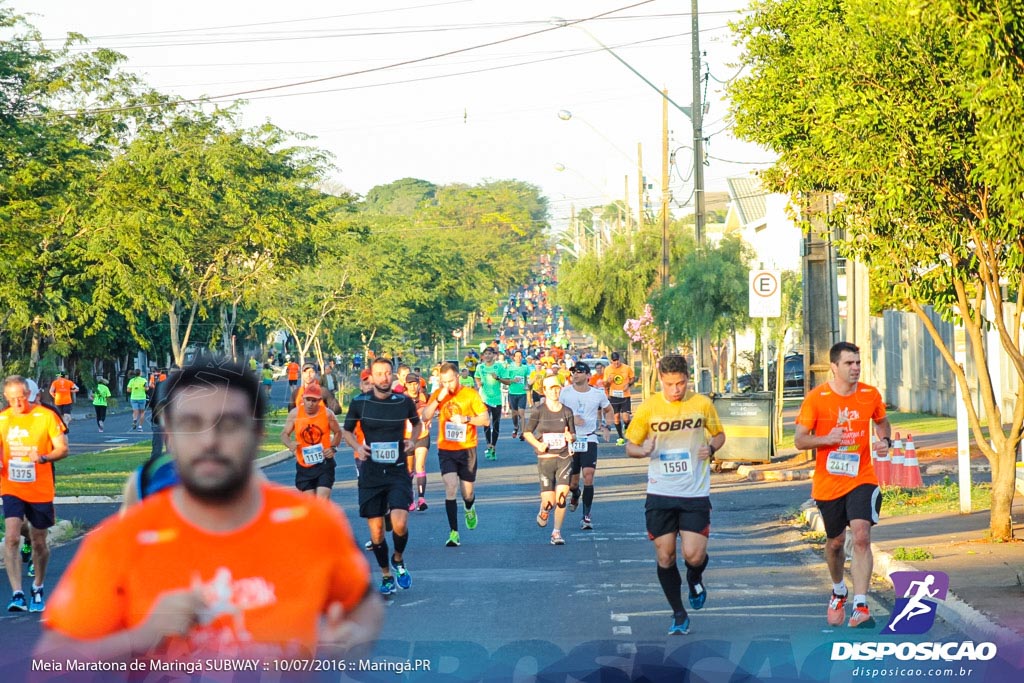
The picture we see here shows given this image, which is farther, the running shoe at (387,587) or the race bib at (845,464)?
the running shoe at (387,587)

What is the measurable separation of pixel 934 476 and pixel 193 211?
2320cm

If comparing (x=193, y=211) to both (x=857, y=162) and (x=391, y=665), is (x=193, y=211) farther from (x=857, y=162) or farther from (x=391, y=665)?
(x=391, y=665)

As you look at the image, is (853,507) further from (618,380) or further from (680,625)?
(618,380)

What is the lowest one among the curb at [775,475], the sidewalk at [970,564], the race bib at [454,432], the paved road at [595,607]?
the paved road at [595,607]

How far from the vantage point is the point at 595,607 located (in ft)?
36.7

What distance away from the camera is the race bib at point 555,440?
627 inches

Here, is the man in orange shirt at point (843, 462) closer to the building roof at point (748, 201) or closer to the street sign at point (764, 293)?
the street sign at point (764, 293)

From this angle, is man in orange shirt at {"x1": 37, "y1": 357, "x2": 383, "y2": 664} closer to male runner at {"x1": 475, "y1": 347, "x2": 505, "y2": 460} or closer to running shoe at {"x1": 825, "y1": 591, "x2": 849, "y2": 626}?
running shoe at {"x1": 825, "y1": 591, "x2": 849, "y2": 626}

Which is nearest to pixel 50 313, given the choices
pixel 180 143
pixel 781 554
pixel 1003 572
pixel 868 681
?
pixel 180 143

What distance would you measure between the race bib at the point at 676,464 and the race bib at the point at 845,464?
101 centimetres

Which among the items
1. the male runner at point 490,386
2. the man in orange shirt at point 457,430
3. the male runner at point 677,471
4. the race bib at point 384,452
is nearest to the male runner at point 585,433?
the man in orange shirt at point 457,430

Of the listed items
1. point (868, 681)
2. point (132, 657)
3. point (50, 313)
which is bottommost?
point (868, 681)

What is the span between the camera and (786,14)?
19.2 meters

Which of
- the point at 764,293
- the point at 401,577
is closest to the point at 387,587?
the point at 401,577
